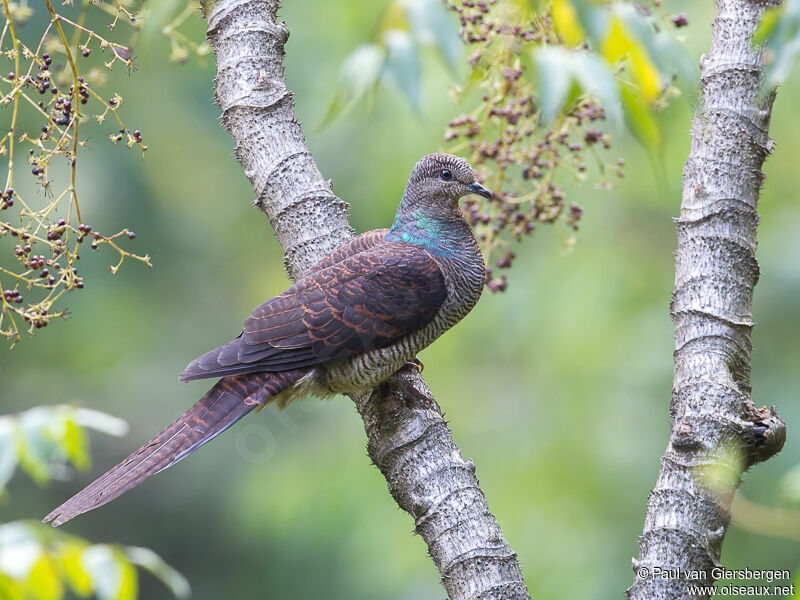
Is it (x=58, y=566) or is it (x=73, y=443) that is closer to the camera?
(x=58, y=566)

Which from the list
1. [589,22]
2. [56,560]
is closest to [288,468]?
[56,560]

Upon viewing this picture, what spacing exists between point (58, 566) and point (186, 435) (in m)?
1.03

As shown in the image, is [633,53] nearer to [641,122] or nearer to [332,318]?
[641,122]

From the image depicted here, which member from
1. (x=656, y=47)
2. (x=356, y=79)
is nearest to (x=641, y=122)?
(x=656, y=47)

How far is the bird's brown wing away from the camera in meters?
3.06

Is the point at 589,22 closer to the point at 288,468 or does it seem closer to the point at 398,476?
the point at 398,476

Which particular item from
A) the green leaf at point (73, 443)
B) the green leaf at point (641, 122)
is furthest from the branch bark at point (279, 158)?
the green leaf at point (641, 122)

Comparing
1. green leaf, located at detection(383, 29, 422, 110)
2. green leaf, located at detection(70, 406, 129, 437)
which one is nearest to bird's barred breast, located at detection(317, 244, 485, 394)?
green leaf, located at detection(70, 406, 129, 437)

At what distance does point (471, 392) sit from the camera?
220 inches

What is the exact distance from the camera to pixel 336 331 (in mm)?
3096

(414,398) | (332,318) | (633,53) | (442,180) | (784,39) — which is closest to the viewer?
(784,39)

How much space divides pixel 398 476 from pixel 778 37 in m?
1.71

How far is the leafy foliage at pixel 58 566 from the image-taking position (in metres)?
1.76

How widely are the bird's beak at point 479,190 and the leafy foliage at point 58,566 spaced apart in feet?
5.81
